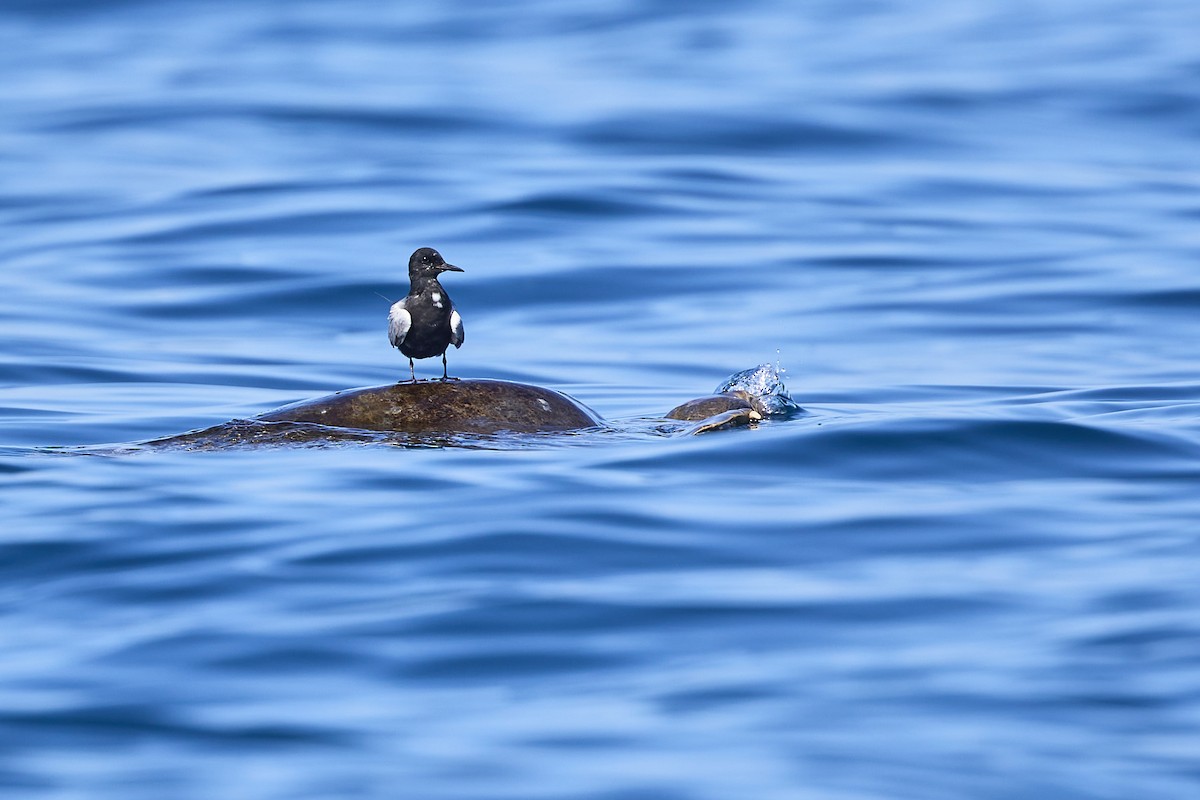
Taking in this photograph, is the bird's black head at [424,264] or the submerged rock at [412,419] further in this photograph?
the bird's black head at [424,264]

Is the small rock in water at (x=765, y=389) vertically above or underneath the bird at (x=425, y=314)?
underneath

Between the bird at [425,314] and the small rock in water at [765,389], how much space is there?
6.77ft

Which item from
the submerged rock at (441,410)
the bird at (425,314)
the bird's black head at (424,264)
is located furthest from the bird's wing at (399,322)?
the submerged rock at (441,410)

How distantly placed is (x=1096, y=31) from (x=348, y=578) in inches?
1169

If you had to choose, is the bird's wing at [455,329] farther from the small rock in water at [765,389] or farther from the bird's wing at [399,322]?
the small rock in water at [765,389]

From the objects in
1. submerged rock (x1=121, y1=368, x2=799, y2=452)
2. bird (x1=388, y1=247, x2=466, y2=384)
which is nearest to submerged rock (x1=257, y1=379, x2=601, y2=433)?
submerged rock (x1=121, y1=368, x2=799, y2=452)

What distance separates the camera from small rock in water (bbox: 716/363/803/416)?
35.6ft

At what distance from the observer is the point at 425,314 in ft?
31.7

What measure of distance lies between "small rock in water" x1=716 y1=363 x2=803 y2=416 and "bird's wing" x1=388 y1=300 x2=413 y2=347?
7.45ft

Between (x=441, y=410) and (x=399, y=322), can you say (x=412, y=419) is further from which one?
(x=399, y=322)

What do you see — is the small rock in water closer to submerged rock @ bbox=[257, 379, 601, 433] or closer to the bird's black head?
submerged rock @ bbox=[257, 379, 601, 433]

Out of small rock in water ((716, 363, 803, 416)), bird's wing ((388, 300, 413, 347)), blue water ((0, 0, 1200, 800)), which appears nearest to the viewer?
blue water ((0, 0, 1200, 800))

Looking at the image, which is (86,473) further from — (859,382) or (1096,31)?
(1096,31)

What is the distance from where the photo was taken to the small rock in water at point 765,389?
10859mm
